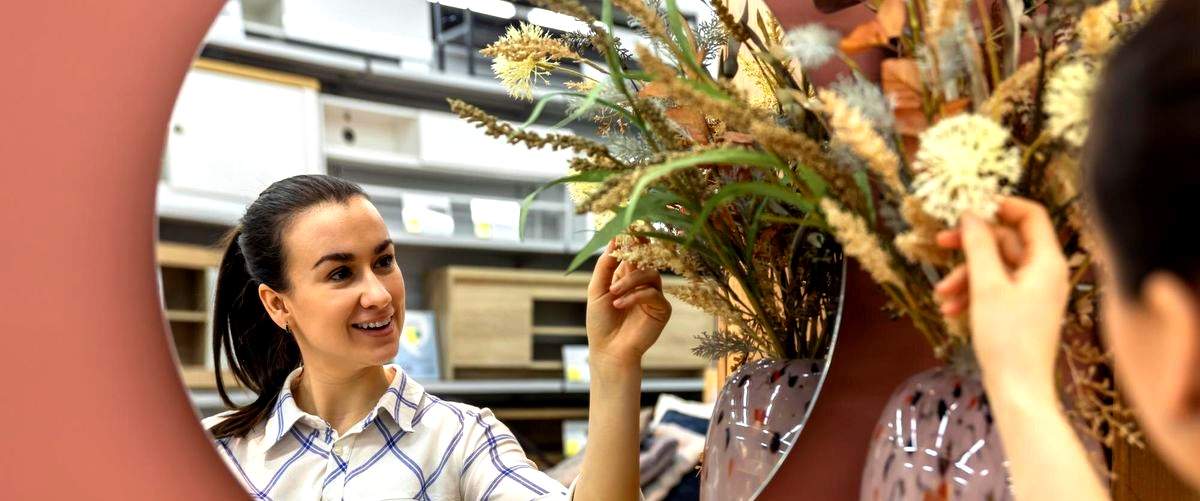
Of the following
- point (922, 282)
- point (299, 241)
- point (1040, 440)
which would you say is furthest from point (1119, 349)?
point (299, 241)

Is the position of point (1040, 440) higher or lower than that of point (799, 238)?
lower

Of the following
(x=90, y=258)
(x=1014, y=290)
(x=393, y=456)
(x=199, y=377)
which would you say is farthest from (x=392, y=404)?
(x=1014, y=290)

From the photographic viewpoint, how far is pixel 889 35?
0.70 metres

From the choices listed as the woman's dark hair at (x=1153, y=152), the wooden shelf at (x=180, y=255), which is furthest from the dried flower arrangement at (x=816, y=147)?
the wooden shelf at (x=180, y=255)

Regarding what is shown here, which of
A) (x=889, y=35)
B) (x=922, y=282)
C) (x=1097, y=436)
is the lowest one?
(x=1097, y=436)

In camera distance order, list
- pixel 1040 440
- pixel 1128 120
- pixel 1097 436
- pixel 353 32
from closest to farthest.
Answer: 1. pixel 1128 120
2. pixel 1040 440
3. pixel 1097 436
4. pixel 353 32

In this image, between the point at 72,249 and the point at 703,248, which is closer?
the point at 72,249

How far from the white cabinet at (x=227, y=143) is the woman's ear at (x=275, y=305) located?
6 centimetres

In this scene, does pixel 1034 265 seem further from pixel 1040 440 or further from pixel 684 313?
pixel 684 313

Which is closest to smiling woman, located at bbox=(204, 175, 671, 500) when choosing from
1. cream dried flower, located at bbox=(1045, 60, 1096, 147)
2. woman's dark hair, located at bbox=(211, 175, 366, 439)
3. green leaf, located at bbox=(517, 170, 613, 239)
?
woman's dark hair, located at bbox=(211, 175, 366, 439)

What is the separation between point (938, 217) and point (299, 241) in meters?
0.48

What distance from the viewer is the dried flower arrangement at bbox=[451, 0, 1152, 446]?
2.03 feet

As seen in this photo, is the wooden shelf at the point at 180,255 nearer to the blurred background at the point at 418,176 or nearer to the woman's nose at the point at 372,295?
the blurred background at the point at 418,176

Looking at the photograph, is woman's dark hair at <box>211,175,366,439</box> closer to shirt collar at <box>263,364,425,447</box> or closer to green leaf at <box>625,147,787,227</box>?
shirt collar at <box>263,364,425,447</box>
